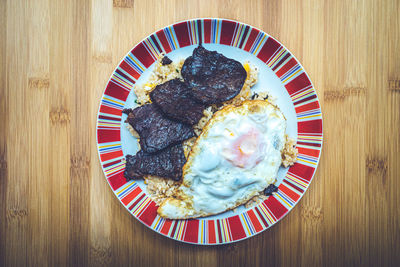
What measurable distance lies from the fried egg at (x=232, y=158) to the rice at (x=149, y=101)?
15cm

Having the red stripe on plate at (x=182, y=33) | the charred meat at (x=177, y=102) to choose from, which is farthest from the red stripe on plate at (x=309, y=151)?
the red stripe on plate at (x=182, y=33)

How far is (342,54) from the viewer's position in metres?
2.30

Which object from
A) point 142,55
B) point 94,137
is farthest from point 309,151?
point 94,137

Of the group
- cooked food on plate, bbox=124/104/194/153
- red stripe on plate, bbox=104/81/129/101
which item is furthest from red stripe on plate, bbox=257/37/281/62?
red stripe on plate, bbox=104/81/129/101

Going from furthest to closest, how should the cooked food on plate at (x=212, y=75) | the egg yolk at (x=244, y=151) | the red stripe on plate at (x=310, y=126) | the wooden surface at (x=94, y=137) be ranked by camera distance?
the wooden surface at (x=94, y=137)
the red stripe on plate at (x=310, y=126)
the cooked food on plate at (x=212, y=75)
the egg yolk at (x=244, y=151)

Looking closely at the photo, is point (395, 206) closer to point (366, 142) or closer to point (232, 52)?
point (366, 142)

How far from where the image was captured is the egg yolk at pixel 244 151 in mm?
1871

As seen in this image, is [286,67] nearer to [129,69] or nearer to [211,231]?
[129,69]

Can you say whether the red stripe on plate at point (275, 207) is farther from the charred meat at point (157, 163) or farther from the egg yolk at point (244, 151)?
the charred meat at point (157, 163)

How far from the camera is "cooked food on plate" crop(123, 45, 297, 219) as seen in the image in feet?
6.25

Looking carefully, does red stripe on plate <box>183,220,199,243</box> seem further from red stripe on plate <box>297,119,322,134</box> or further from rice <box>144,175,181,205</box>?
red stripe on plate <box>297,119,322,134</box>

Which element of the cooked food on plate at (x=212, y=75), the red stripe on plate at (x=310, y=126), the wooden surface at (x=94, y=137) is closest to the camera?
the cooked food on plate at (x=212, y=75)

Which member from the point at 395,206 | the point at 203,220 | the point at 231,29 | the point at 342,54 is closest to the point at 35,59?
the point at 231,29

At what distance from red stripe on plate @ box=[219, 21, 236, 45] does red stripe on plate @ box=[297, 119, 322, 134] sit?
107 cm
